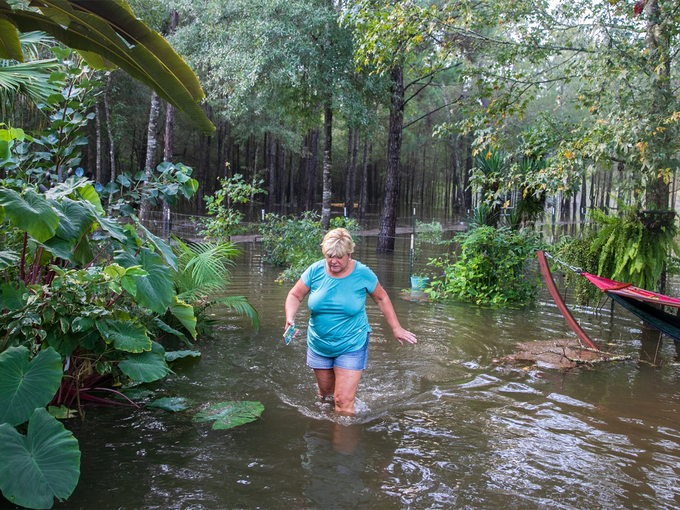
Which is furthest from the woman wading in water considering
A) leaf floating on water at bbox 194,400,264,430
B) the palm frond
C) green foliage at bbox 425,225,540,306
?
green foliage at bbox 425,225,540,306

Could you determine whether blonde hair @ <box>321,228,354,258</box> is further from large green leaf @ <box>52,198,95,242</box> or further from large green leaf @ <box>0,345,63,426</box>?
large green leaf @ <box>0,345,63,426</box>

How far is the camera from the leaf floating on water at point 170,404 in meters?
4.50

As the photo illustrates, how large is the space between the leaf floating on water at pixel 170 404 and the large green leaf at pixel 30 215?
6.36 ft

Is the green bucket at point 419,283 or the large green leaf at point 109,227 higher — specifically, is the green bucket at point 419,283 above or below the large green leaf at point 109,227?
below

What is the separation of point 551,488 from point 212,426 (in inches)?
106

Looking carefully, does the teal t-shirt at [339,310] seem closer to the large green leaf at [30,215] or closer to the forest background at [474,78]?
the large green leaf at [30,215]

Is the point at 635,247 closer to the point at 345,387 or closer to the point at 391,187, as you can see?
the point at 345,387

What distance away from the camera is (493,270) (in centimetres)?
1060

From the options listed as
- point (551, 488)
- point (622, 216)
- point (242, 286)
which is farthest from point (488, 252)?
point (551, 488)

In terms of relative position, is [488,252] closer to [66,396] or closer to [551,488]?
[551,488]

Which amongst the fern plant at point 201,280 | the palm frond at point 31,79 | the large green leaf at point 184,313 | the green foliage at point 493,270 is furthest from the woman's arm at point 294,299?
the green foliage at point 493,270

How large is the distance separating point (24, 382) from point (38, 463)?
606mm

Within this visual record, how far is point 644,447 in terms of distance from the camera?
14.0 ft

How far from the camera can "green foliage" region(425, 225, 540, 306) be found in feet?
34.0
